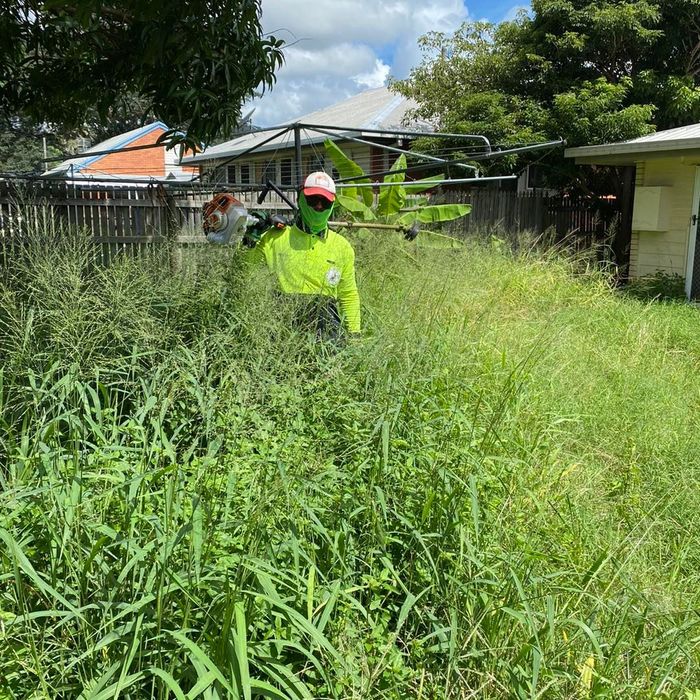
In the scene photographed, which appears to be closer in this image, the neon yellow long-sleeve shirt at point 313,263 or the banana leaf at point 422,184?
the neon yellow long-sleeve shirt at point 313,263

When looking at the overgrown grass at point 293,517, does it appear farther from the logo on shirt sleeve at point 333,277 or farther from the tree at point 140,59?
the tree at point 140,59

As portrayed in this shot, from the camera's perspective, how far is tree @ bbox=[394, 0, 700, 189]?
12.5 m

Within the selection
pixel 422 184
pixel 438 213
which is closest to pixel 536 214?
pixel 438 213

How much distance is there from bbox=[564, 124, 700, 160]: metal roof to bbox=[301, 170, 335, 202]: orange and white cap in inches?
316

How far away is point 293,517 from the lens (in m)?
2.12

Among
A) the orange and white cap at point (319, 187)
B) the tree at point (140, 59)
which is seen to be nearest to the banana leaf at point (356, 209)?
the tree at point (140, 59)

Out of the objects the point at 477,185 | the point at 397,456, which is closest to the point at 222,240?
the point at 397,456

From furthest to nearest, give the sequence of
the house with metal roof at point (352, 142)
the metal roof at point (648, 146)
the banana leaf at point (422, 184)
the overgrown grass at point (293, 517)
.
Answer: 1. the house with metal roof at point (352, 142)
2. the metal roof at point (648, 146)
3. the banana leaf at point (422, 184)
4. the overgrown grass at point (293, 517)

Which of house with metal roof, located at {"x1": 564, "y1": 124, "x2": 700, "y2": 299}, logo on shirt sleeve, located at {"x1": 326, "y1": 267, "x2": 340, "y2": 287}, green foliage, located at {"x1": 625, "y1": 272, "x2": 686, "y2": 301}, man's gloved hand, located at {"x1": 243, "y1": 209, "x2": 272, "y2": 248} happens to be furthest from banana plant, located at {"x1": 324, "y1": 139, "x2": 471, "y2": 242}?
logo on shirt sleeve, located at {"x1": 326, "y1": 267, "x2": 340, "y2": 287}

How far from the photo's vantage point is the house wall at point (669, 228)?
11148 mm

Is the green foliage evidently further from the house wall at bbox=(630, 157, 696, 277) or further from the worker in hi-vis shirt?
the worker in hi-vis shirt

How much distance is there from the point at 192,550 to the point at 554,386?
3451mm

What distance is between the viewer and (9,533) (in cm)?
191

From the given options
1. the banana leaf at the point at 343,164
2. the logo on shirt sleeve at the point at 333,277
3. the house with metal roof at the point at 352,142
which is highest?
the house with metal roof at the point at 352,142
